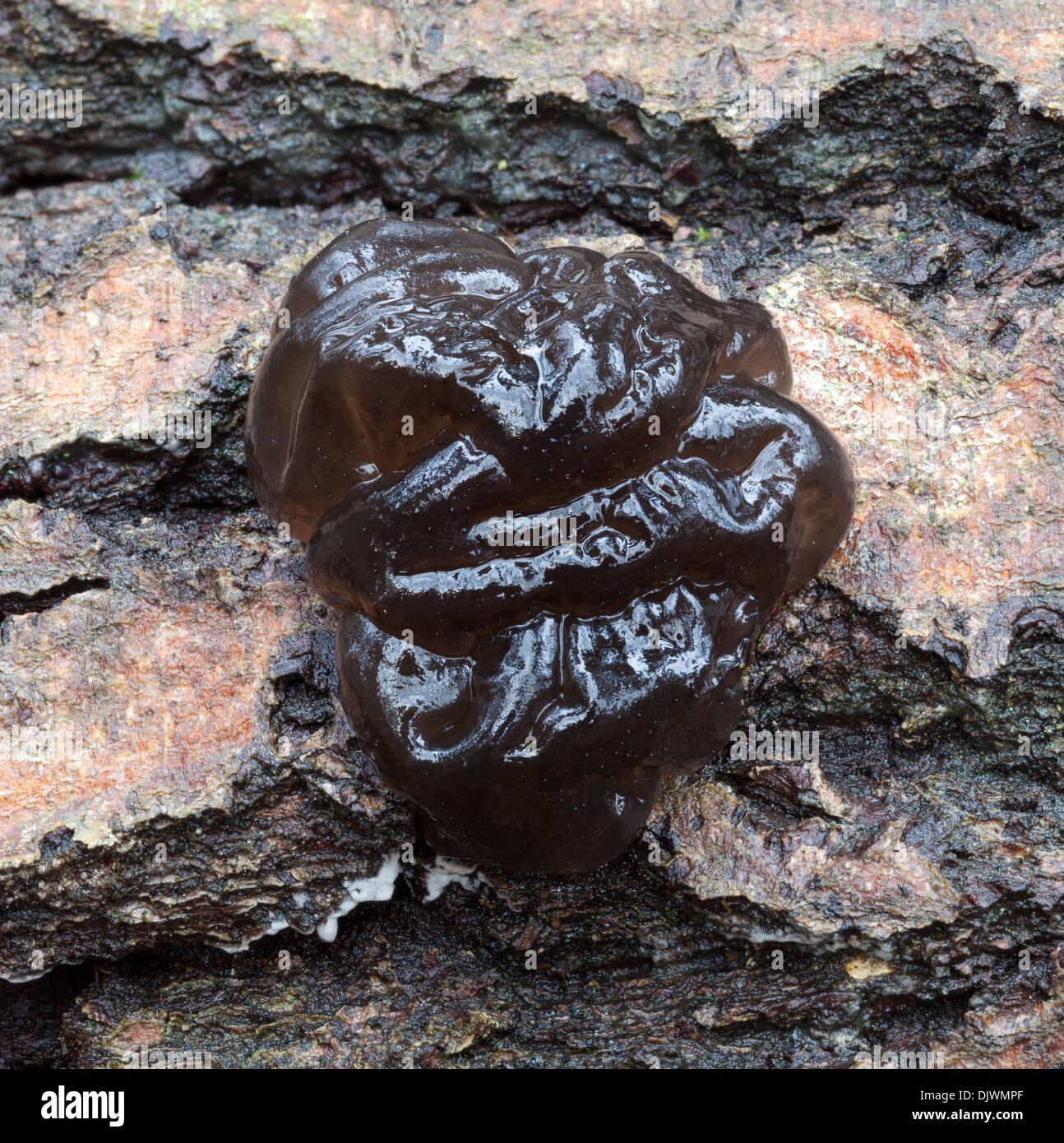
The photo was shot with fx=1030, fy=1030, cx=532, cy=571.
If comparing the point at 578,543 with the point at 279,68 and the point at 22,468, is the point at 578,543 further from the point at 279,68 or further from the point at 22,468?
the point at 279,68

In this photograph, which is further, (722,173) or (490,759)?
(722,173)

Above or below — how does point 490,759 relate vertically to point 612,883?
above

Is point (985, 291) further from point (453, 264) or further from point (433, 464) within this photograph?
point (433, 464)

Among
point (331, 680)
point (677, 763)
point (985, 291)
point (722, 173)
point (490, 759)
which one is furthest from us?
point (722, 173)

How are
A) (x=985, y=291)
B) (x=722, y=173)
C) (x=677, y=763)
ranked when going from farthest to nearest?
(x=722, y=173), (x=985, y=291), (x=677, y=763)

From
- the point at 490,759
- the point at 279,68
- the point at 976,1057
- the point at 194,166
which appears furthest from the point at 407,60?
the point at 976,1057

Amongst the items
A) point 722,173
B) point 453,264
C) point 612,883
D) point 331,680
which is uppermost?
point 722,173
